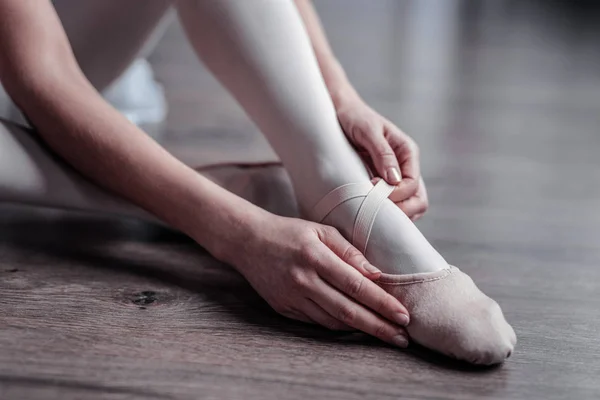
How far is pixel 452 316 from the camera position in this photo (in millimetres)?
683

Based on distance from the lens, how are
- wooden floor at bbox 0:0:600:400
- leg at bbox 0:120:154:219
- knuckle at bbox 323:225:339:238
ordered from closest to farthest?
wooden floor at bbox 0:0:600:400, knuckle at bbox 323:225:339:238, leg at bbox 0:120:154:219

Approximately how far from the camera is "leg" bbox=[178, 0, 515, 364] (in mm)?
711

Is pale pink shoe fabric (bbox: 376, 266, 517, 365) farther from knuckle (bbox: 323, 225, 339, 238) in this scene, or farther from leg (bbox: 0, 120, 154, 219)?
leg (bbox: 0, 120, 154, 219)

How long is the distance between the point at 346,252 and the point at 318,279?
0.04m

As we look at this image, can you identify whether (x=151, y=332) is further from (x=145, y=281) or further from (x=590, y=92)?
(x=590, y=92)

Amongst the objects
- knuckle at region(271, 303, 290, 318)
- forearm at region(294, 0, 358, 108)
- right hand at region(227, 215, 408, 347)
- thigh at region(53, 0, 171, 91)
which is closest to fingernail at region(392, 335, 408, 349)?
right hand at region(227, 215, 408, 347)

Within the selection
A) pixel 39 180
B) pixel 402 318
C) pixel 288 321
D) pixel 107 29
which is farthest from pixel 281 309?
pixel 107 29

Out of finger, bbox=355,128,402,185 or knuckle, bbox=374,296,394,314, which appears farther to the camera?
finger, bbox=355,128,402,185

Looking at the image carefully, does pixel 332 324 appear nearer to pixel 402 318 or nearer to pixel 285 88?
pixel 402 318

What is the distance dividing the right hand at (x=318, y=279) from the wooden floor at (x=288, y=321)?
2cm

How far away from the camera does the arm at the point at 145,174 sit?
2.41 ft

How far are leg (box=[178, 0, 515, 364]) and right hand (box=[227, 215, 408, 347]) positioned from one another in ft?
0.08

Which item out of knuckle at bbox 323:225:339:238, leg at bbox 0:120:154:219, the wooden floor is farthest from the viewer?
leg at bbox 0:120:154:219

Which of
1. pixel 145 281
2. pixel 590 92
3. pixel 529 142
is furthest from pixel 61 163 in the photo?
pixel 590 92
